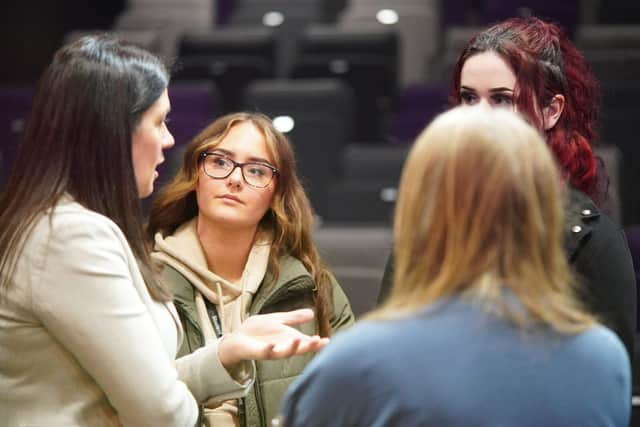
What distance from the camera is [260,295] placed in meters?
1.97

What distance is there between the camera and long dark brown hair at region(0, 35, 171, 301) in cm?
136

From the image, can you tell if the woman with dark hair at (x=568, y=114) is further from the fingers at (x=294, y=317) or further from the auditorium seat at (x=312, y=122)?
the auditorium seat at (x=312, y=122)

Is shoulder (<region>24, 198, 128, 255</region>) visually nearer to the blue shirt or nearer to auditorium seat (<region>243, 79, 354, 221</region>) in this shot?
the blue shirt

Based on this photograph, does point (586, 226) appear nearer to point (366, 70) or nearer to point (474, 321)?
point (474, 321)

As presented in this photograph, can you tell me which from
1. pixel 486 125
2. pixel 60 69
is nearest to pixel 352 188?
pixel 60 69

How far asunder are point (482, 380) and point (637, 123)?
3.11 m

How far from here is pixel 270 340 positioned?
1432mm

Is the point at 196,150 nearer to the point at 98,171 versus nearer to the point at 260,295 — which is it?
the point at 260,295

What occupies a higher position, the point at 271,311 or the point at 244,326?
the point at 244,326

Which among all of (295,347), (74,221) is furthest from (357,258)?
(74,221)

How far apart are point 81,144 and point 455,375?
0.63 metres

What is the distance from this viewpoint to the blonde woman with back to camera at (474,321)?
38.9 inches

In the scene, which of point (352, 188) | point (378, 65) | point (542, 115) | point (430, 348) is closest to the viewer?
point (430, 348)

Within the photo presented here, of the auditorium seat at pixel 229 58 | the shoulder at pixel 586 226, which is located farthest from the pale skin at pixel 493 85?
the auditorium seat at pixel 229 58
